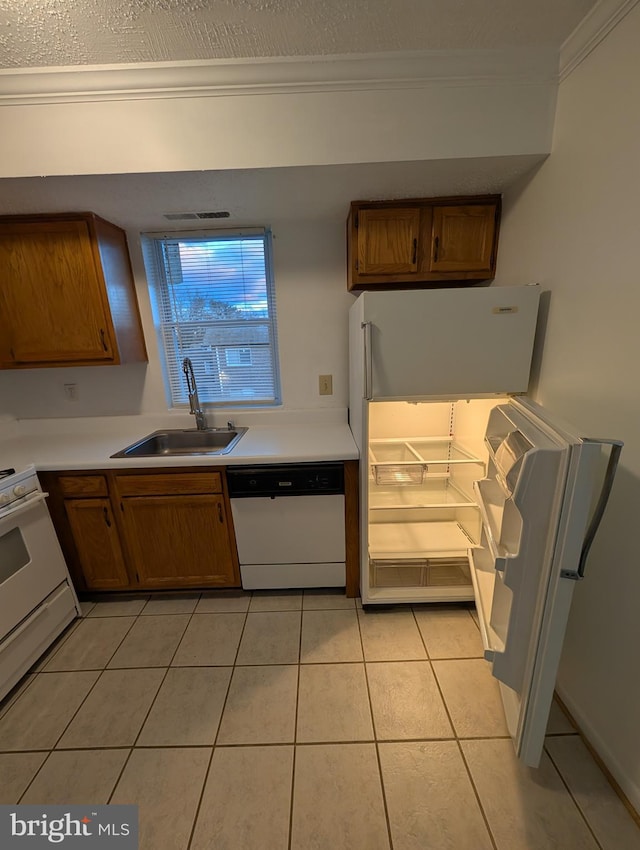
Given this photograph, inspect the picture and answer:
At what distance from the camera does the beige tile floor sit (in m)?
1.02

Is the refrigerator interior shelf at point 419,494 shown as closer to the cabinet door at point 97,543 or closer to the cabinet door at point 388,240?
the cabinet door at point 388,240

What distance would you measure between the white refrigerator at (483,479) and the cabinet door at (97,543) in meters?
1.36

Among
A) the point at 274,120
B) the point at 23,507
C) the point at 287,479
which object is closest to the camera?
the point at 274,120

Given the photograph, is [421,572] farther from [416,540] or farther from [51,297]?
[51,297]

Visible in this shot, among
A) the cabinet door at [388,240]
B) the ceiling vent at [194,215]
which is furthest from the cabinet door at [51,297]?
the cabinet door at [388,240]

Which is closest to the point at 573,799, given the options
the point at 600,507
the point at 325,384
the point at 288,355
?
the point at 600,507

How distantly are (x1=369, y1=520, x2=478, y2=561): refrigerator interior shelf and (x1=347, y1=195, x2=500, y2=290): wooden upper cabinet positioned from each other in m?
1.47

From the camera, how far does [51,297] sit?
175 centimetres

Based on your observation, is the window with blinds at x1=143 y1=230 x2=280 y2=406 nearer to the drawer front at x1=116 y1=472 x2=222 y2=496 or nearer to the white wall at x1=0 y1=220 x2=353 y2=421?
the white wall at x1=0 y1=220 x2=353 y2=421

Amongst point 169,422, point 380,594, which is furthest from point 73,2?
point 380,594

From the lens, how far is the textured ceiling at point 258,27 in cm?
104

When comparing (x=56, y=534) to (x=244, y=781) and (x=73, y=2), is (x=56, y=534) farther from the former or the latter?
(x=73, y=2)

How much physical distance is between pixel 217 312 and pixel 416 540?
191 cm

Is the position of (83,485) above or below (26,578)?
above
